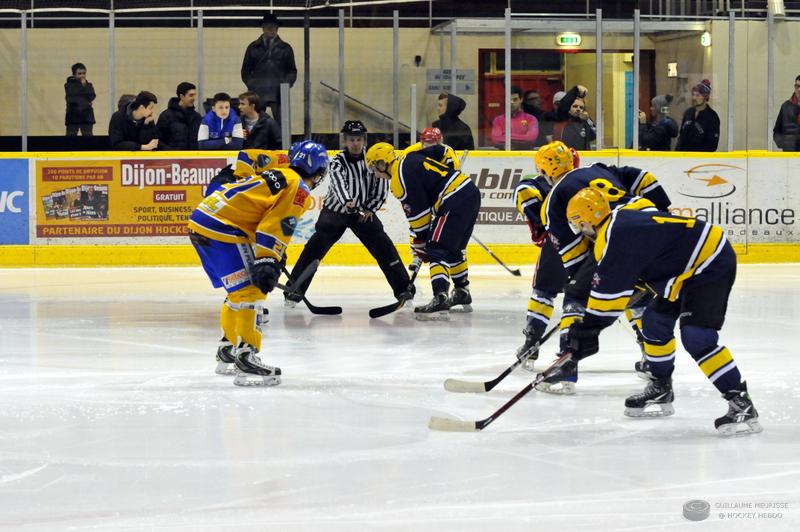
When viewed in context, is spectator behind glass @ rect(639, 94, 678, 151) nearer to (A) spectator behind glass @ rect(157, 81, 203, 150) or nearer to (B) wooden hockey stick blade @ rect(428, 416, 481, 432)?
(A) spectator behind glass @ rect(157, 81, 203, 150)

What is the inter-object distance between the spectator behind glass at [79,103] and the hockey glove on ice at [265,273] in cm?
614

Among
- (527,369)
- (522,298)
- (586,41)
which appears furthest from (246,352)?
(586,41)

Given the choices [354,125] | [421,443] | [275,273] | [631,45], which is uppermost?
[631,45]

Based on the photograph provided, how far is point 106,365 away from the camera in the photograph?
589 centimetres

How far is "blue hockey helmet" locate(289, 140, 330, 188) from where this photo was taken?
209 inches

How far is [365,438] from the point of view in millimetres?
4273

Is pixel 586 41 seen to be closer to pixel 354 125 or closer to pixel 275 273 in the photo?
pixel 354 125

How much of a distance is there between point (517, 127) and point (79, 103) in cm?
377

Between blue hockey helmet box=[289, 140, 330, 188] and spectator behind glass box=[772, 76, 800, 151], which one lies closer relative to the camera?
blue hockey helmet box=[289, 140, 330, 188]

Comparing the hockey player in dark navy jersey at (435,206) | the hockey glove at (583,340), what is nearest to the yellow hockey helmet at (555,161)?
the hockey glove at (583,340)

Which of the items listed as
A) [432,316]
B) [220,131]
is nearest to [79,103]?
[220,131]

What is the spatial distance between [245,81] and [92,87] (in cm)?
131

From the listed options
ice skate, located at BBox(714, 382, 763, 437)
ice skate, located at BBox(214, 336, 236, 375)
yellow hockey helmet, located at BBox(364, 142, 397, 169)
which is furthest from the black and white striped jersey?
ice skate, located at BBox(714, 382, 763, 437)

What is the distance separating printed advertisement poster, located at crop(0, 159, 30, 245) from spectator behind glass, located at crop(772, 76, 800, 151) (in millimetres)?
6485
